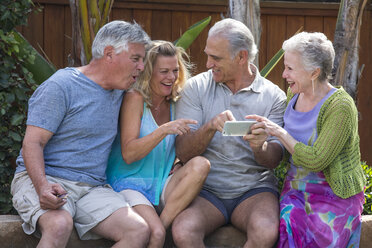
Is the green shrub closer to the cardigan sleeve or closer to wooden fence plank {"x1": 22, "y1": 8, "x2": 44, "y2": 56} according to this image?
the cardigan sleeve

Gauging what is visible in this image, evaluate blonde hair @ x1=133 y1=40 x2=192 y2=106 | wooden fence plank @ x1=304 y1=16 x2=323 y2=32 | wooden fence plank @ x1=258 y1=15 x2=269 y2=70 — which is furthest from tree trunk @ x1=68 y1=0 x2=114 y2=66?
wooden fence plank @ x1=304 y1=16 x2=323 y2=32

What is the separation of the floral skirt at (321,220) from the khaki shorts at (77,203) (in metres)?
0.87

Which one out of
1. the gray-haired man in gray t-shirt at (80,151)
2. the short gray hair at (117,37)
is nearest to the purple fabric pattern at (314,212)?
the gray-haired man in gray t-shirt at (80,151)

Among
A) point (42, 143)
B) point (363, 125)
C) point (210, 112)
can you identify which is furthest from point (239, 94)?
point (363, 125)

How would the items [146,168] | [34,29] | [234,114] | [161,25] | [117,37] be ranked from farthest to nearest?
[161,25], [34,29], [234,114], [146,168], [117,37]

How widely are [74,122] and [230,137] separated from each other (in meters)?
0.91

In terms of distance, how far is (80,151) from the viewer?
3.29 metres

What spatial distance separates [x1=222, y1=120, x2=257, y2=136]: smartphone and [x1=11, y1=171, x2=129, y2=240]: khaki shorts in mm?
661

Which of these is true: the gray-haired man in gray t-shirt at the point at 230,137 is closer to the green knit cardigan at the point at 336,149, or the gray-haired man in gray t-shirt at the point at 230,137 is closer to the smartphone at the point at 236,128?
the smartphone at the point at 236,128

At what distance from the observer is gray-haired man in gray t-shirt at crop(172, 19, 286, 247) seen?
341cm

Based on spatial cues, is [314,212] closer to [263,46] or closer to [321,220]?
[321,220]

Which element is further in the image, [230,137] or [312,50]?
[230,137]

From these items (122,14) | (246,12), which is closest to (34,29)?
(122,14)

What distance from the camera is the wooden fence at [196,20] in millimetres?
5309
